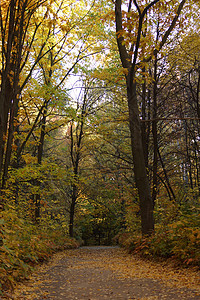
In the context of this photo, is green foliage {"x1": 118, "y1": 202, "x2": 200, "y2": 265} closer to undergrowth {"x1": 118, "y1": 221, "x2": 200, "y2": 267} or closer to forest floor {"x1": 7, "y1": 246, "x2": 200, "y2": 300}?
undergrowth {"x1": 118, "y1": 221, "x2": 200, "y2": 267}

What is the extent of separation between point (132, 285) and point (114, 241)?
17.0 m

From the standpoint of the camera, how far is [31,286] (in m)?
3.89

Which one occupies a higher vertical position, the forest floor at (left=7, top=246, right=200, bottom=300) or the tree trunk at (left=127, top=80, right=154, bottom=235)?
the tree trunk at (left=127, top=80, right=154, bottom=235)

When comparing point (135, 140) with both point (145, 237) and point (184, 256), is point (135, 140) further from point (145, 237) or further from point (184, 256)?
point (184, 256)

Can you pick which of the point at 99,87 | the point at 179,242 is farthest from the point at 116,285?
the point at 99,87

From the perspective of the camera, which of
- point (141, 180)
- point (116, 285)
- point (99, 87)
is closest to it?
point (116, 285)

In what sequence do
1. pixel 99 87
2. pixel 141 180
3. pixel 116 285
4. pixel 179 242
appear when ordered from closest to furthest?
pixel 116 285
pixel 179 242
pixel 141 180
pixel 99 87

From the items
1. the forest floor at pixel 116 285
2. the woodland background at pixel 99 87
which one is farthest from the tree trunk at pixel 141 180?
the forest floor at pixel 116 285

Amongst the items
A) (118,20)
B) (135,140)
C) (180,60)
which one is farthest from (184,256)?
(180,60)

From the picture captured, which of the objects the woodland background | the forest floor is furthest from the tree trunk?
the forest floor

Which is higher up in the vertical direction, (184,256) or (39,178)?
(39,178)

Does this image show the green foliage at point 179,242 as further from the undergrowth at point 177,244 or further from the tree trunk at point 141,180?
the tree trunk at point 141,180

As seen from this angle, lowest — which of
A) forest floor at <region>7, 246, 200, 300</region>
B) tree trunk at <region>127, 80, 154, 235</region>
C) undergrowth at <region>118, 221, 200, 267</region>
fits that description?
forest floor at <region>7, 246, 200, 300</region>

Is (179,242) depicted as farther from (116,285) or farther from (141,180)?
(141,180)
